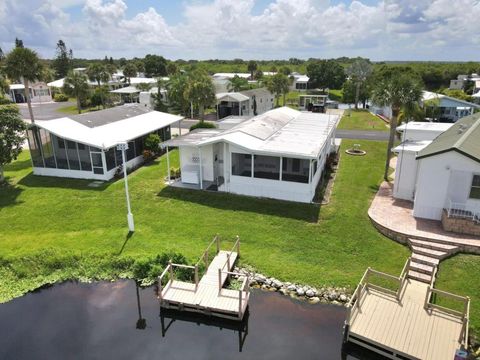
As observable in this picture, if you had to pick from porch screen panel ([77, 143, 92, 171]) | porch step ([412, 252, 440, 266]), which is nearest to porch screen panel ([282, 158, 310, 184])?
porch step ([412, 252, 440, 266])

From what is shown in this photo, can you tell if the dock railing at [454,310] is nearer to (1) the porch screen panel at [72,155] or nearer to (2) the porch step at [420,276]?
(2) the porch step at [420,276]

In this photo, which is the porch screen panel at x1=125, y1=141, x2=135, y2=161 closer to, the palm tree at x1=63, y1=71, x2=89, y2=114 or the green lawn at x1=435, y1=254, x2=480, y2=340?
the green lawn at x1=435, y1=254, x2=480, y2=340

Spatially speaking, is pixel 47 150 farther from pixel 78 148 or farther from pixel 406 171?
pixel 406 171

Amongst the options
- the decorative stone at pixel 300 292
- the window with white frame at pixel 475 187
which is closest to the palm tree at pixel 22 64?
the decorative stone at pixel 300 292

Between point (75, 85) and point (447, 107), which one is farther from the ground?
point (75, 85)

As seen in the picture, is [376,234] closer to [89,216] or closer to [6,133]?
[89,216]

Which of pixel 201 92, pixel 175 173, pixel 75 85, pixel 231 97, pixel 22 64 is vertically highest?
pixel 22 64

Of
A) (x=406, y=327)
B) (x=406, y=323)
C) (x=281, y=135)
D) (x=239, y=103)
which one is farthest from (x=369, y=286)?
(x=239, y=103)
